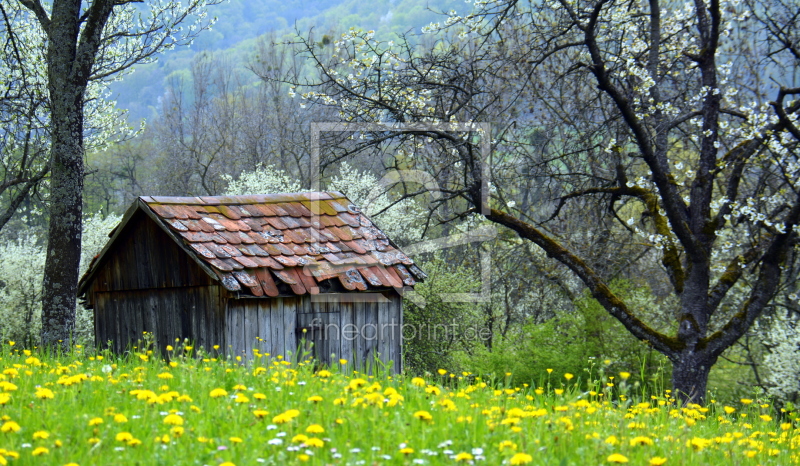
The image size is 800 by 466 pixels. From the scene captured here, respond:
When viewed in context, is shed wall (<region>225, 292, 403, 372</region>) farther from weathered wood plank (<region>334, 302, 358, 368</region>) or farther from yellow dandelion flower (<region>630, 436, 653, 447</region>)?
yellow dandelion flower (<region>630, 436, 653, 447</region>)

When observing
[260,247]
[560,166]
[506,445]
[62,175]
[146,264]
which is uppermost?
[560,166]

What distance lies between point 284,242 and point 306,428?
7.03 meters

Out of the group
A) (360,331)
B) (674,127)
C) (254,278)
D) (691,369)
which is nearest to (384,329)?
(360,331)

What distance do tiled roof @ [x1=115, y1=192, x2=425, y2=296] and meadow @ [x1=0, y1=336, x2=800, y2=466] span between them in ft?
15.2

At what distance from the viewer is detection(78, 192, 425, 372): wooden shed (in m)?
9.03

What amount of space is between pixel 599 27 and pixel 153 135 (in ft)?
135

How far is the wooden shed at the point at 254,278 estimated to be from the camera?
9.03 m

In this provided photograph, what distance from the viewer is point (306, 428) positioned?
Result: 9.91 feet

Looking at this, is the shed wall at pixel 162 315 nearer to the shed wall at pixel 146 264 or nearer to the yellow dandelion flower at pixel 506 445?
the shed wall at pixel 146 264

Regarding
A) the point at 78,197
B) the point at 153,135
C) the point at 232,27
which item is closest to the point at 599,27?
the point at 78,197

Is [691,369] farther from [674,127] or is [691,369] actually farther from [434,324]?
[434,324]

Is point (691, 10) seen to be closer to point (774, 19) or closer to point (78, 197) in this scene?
point (774, 19)

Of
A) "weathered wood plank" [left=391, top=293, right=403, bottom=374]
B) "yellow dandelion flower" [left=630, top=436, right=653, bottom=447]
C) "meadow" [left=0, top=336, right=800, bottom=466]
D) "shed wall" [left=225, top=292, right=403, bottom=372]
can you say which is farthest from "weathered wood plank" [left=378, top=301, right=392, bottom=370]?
"yellow dandelion flower" [left=630, top=436, right=653, bottom=447]

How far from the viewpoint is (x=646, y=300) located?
15.1m
